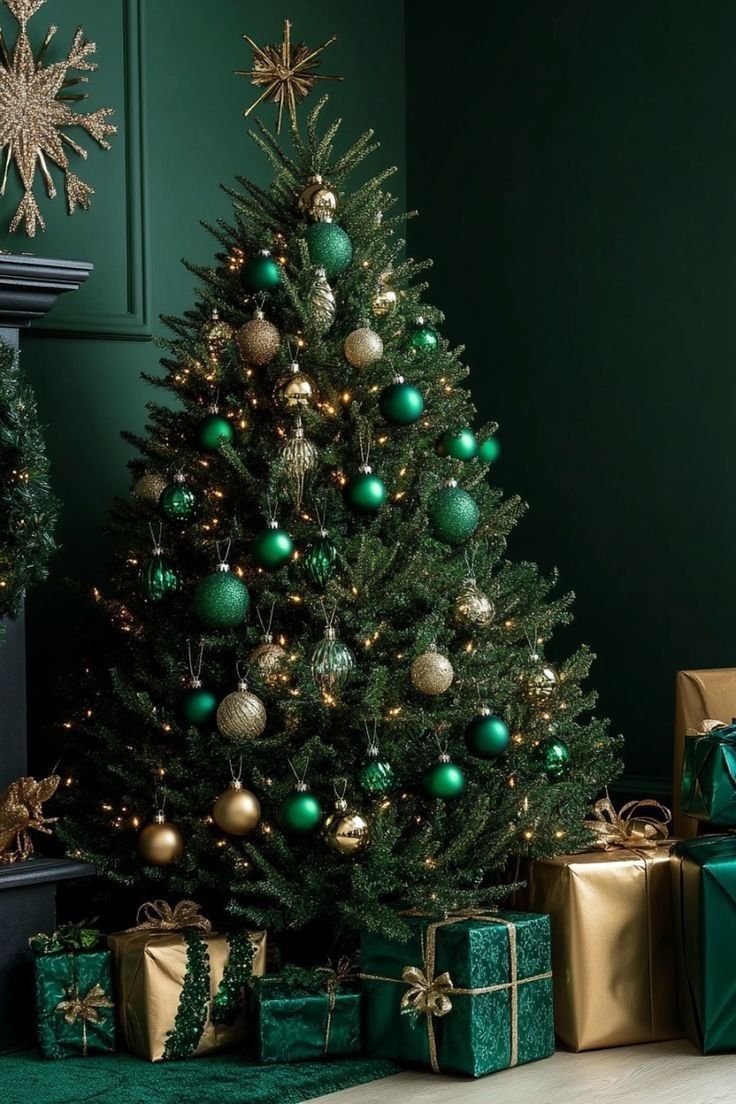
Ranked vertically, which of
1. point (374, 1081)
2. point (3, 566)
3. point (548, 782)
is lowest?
point (374, 1081)

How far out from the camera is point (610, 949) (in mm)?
2266

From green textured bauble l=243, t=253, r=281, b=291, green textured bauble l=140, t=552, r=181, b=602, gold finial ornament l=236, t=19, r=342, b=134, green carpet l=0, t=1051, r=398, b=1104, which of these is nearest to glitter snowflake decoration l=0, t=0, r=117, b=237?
gold finial ornament l=236, t=19, r=342, b=134

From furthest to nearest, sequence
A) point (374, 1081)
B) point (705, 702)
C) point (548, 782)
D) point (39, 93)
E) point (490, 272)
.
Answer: point (490, 272) < point (39, 93) < point (705, 702) < point (548, 782) < point (374, 1081)

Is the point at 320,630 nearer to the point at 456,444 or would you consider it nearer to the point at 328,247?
the point at 456,444

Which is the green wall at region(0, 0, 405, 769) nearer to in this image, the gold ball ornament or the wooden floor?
the gold ball ornament

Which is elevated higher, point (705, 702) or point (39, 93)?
point (39, 93)

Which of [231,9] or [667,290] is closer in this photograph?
[667,290]

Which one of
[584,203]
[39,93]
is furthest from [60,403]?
[584,203]

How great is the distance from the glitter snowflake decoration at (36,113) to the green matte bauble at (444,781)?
153 cm

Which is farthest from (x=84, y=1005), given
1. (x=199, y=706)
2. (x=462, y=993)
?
(x=462, y=993)

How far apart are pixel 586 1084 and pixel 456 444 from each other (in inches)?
41.9

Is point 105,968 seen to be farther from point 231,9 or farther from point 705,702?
point 231,9

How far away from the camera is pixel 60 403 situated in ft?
10.1

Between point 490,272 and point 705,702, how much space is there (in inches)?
52.2
